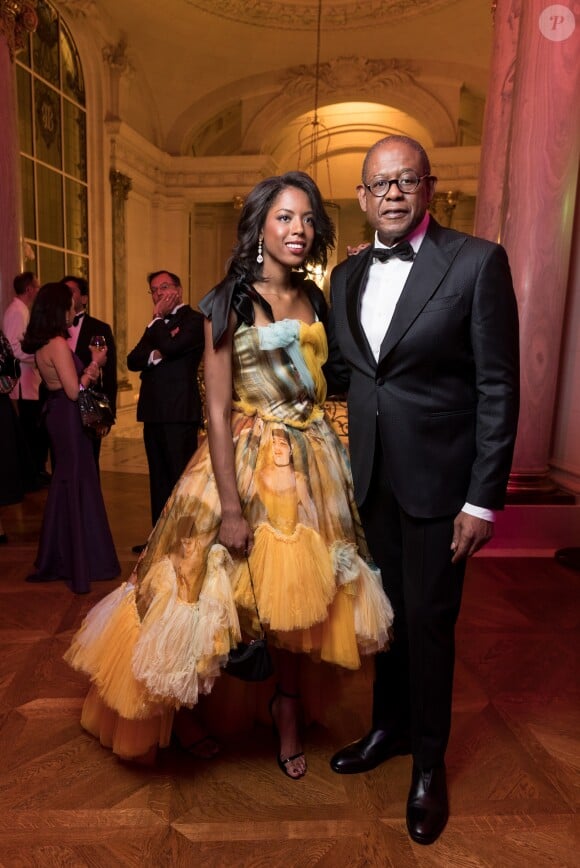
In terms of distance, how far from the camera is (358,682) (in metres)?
2.92

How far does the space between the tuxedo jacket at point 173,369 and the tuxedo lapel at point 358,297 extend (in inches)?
89.3

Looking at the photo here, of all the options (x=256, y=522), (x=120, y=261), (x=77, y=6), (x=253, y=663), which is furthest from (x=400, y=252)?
(x=120, y=261)

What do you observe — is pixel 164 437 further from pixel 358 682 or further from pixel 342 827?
pixel 342 827

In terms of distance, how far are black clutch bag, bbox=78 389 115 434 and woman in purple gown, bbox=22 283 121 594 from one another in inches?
1.5

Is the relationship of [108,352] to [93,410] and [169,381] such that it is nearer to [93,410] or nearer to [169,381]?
[169,381]

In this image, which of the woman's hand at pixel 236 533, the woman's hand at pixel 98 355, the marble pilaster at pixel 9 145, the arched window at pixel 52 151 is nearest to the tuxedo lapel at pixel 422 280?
the woman's hand at pixel 236 533

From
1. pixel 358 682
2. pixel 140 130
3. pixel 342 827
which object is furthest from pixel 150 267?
pixel 342 827

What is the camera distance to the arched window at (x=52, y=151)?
8109 mm

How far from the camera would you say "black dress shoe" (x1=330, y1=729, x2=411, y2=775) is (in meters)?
2.29

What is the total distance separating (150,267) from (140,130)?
2313mm

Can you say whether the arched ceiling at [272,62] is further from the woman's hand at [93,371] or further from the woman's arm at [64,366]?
the woman's arm at [64,366]

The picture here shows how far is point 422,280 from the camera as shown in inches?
70.8

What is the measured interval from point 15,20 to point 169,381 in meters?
3.73

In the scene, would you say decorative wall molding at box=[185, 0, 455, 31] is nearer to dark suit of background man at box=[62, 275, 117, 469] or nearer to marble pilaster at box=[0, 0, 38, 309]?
marble pilaster at box=[0, 0, 38, 309]
